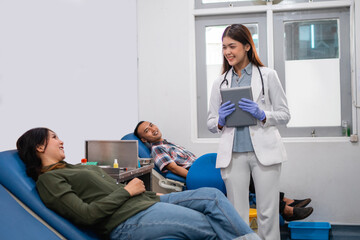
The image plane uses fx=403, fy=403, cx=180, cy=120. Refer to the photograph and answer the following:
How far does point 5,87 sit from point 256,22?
2.58m

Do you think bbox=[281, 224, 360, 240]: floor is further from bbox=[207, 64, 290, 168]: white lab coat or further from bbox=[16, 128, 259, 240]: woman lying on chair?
bbox=[16, 128, 259, 240]: woman lying on chair

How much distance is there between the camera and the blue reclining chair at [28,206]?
1614mm

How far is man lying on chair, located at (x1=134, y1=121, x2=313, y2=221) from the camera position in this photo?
3.24m

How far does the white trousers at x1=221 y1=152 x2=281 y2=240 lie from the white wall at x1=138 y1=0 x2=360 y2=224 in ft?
5.08

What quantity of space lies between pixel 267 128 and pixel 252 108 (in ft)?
0.53

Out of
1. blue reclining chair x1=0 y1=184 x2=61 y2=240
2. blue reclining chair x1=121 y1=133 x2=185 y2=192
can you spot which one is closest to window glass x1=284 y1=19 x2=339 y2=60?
blue reclining chair x1=121 y1=133 x2=185 y2=192

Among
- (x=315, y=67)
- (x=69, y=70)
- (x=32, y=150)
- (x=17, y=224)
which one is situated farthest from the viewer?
(x=315, y=67)

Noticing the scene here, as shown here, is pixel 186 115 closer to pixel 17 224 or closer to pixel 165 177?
pixel 165 177

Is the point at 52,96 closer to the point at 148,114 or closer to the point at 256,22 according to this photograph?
the point at 148,114

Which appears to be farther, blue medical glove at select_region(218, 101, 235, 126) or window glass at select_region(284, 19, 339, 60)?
window glass at select_region(284, 19, 339, 60)

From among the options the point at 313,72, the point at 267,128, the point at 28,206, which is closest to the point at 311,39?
the point at 313,72

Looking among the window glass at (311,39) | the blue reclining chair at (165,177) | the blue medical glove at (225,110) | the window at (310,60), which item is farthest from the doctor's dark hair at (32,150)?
the window glass at (311,39)

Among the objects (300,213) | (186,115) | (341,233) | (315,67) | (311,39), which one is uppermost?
(311,39)

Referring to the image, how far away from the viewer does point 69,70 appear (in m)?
2.60
